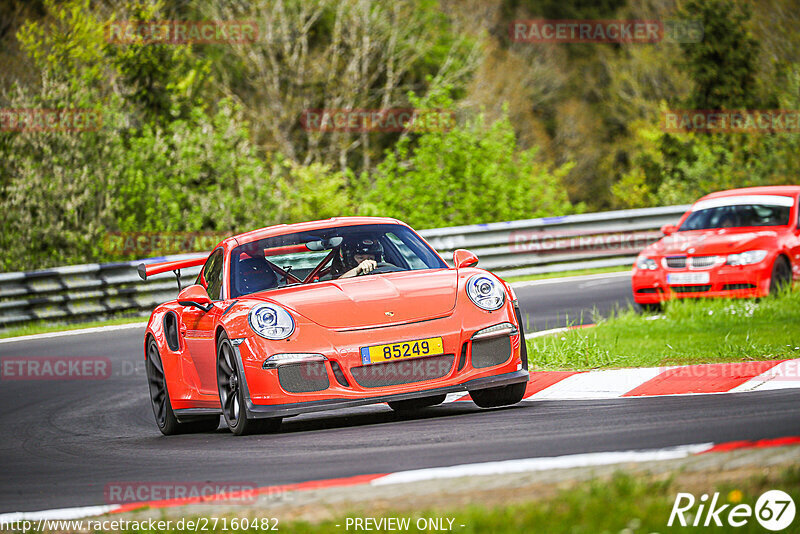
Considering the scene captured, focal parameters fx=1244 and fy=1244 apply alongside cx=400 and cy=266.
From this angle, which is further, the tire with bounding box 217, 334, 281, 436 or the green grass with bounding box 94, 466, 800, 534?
the tire with bounding box 217, 334, 281, 436

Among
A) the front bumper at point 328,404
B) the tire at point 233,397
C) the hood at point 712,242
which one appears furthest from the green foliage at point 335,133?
the front bumper at point 328,404

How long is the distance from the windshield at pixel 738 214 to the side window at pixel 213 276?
702 centimetres

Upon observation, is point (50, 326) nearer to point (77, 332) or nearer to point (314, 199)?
point (77, 332)

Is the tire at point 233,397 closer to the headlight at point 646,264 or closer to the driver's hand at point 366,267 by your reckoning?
the driver's hand at point 366,267

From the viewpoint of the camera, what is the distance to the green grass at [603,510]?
4242 millimetres

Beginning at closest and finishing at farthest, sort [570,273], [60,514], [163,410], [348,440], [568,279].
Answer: [60,514], [348,440], [163,410], [568,279], [570,273]

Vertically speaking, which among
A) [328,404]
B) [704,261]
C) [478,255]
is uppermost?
[328,404]

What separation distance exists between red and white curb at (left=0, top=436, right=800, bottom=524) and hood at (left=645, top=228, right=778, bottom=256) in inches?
328

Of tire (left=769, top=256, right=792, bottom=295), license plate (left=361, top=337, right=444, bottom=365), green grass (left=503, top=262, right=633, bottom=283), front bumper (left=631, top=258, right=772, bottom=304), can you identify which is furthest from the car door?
green grass (left=503, top=262, right=633, bottom=283)

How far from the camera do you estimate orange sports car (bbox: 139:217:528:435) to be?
7.56 m

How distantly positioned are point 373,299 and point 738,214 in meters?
7.93

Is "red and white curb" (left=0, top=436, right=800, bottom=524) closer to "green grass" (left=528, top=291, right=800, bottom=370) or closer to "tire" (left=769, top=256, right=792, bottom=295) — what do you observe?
"green grass" (left=528, top=291, right=800, bottom=370)

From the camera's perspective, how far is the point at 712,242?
1382cm

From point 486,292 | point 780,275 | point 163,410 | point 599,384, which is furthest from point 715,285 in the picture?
point 163,410
